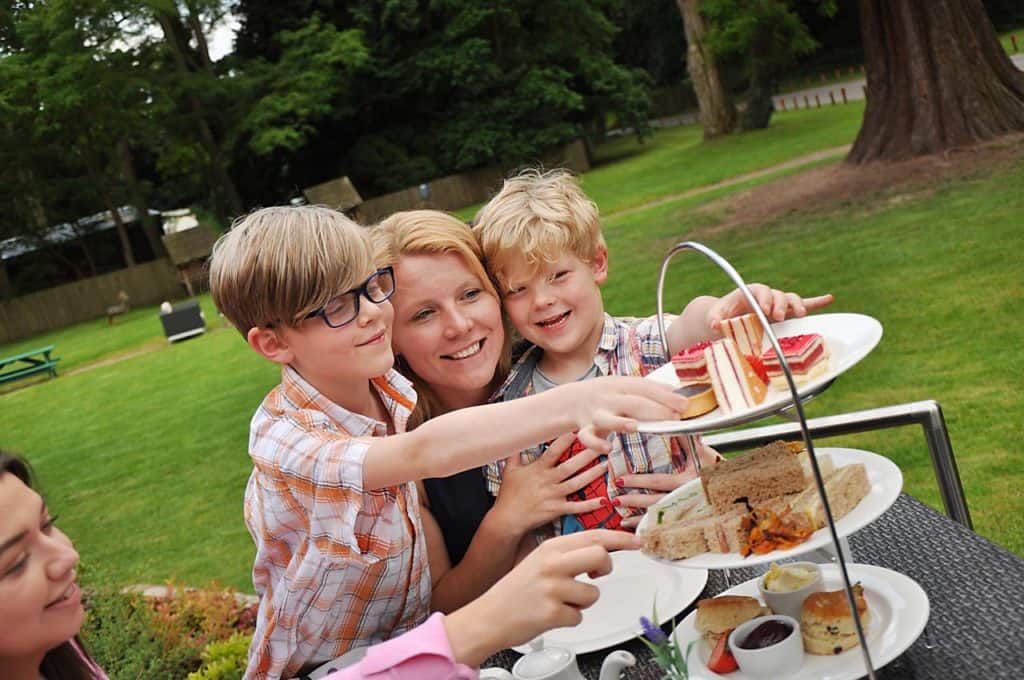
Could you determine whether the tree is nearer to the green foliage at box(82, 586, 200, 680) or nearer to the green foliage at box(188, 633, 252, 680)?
the green foliage at box(82, 586, 200, 680)

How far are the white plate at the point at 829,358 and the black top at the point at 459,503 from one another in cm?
107

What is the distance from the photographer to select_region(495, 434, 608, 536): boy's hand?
2.24m

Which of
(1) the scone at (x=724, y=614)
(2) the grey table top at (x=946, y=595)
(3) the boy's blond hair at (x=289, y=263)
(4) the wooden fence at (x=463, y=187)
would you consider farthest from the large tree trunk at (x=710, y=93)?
(1) the scone at (x=724, y=614)

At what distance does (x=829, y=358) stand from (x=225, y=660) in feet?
9.65

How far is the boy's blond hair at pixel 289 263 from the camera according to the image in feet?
6.78

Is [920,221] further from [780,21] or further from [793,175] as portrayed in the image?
[780,21]

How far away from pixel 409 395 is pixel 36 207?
3308 cm

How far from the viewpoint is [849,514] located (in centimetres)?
150

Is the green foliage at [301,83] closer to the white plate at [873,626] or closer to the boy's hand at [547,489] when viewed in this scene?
the boy's hand at [547,489]

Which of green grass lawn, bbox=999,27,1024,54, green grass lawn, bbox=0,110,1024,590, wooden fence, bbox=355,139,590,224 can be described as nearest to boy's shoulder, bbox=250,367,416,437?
green grass lawn, bbox=0,110,1024,590

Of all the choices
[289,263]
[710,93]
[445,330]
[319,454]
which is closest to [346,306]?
[289,263]

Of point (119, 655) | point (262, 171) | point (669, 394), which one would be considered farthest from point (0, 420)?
point (262, 171)

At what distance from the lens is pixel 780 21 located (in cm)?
2045

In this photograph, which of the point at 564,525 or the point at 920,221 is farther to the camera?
the point at 920,221
